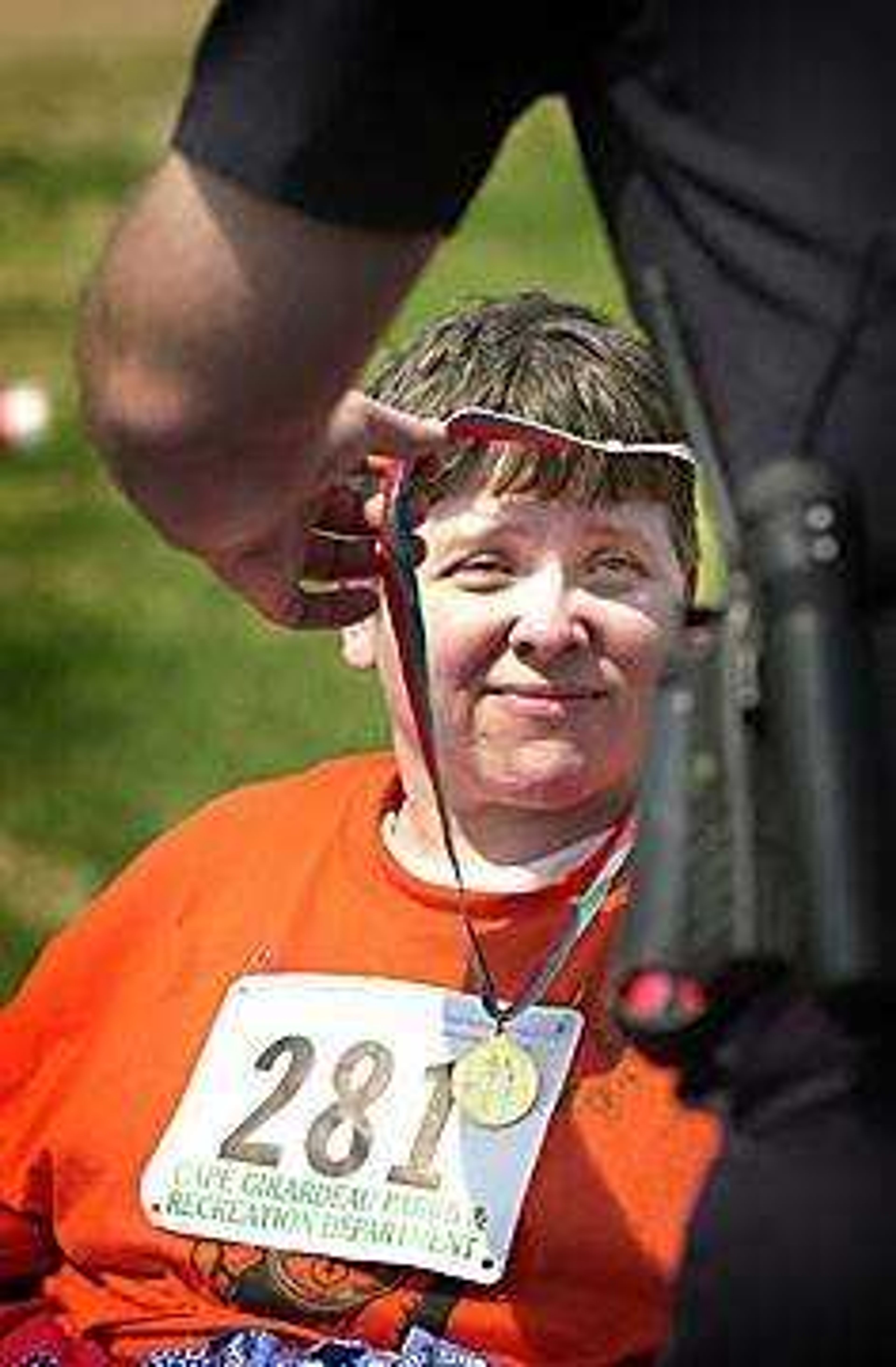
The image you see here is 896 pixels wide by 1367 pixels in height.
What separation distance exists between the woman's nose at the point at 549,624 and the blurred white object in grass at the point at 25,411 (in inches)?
41.2

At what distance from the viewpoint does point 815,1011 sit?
105 cm

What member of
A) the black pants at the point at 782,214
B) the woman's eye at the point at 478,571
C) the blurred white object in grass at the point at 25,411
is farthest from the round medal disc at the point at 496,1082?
the blurred white object in grass at the point at 25,411

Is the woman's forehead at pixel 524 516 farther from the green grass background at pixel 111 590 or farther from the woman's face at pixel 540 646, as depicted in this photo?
the green grass background at pixel 111 590

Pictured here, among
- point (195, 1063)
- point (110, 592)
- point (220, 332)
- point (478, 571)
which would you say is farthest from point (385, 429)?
point (110, 592)

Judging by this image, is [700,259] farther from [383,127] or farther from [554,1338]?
[554,1338]

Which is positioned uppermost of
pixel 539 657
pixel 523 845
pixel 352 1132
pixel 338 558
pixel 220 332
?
pixel 220 332

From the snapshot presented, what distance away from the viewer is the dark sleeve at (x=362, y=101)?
1.09m

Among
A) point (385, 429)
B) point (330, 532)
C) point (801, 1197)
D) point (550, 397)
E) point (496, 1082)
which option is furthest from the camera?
point (550, 397)

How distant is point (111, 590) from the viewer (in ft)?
8.99

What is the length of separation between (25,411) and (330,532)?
1.29 meters

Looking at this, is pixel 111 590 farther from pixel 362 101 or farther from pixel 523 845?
pixel 362 101

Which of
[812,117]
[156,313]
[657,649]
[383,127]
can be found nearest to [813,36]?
[812,117]

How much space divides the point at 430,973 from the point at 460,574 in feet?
0.72

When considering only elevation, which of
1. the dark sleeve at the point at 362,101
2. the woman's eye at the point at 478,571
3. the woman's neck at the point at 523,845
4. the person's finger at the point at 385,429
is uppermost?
the dark sleeve at the point at 362,101
